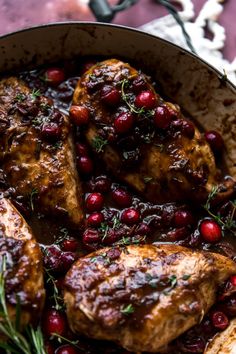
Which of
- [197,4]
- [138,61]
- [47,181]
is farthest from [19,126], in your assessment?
[197,4]

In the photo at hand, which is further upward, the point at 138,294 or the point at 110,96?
the point at 110,96

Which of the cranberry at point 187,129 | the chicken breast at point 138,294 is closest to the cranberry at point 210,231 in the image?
the chicken breast at point 138,294

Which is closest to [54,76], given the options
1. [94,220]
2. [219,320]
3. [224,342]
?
[94,220]

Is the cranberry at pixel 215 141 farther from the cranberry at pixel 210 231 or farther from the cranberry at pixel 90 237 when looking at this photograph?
the cranberry at pixel 90 237

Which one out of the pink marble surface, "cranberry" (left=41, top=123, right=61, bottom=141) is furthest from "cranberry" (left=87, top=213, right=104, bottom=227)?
the pink marble surface

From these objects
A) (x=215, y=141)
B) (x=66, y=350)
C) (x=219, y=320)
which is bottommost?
(x=66, y=350)

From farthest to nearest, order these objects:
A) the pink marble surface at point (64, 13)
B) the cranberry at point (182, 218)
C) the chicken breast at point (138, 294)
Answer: the pink marble surface at point (64, 13)
the cranberry at point (182, 218)
the chicken breast at point (138, 294)

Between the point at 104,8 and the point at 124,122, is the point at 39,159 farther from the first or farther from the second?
the point at 104,8
